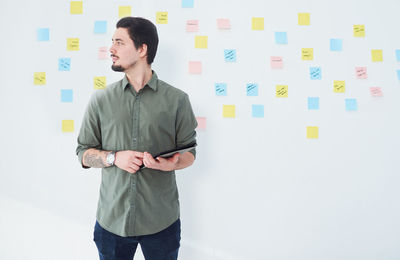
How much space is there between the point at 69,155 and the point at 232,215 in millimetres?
1004

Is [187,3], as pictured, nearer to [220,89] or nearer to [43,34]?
[220,89]

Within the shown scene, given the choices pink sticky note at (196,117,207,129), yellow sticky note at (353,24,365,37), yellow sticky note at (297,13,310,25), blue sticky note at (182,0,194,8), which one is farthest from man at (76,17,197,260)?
yellow sticky note at (353,24,365,37)

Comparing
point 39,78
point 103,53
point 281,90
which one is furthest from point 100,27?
point 281,90

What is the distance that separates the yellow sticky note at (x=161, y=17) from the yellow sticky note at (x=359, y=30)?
3.62 feet

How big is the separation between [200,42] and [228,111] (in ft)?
1.39

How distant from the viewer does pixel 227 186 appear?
148cm

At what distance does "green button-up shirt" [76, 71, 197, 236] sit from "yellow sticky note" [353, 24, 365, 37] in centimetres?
116

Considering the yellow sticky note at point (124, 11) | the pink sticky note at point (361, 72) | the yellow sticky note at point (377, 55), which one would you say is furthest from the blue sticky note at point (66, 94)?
the yellow sticky note at point (377, 55)

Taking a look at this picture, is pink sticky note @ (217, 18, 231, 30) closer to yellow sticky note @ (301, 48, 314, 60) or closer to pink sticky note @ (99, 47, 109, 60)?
yellow sticky note @ (301, 48, 314, 60)

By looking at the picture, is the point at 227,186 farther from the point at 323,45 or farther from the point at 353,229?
the point at 323,45

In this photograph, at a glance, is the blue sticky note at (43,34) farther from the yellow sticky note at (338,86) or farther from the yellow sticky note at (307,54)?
the yellow sticky note at (338,86)

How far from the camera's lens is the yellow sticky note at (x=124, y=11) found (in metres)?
1.45

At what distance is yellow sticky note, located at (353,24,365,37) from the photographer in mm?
1500

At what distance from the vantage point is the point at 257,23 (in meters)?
1.47
